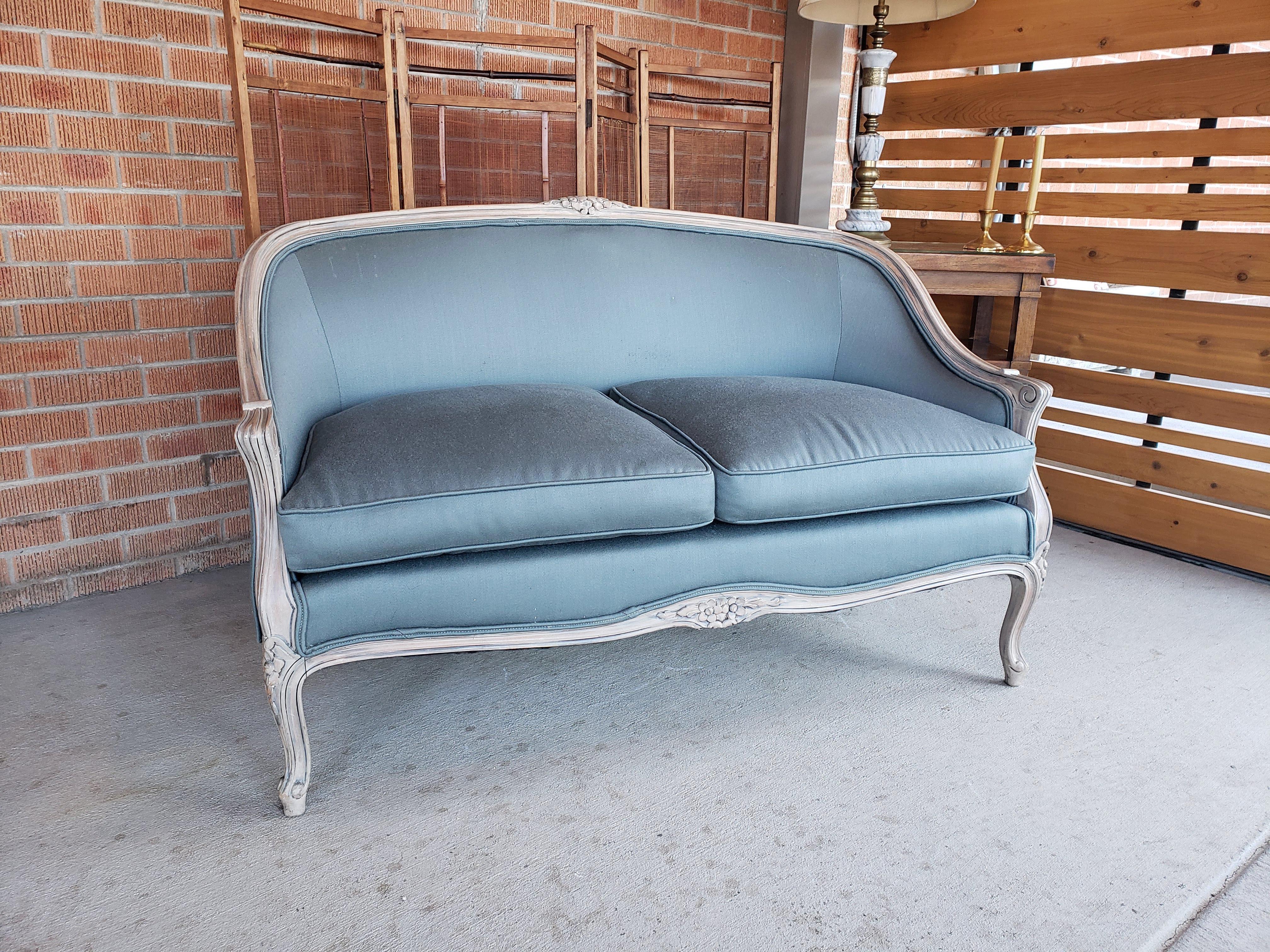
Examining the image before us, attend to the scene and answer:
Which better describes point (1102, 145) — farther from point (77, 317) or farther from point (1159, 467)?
point (77, 317)

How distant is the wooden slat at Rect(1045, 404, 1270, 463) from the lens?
7.64 feet

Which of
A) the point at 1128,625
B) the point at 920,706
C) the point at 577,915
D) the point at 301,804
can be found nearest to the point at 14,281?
→ the point at 301,804

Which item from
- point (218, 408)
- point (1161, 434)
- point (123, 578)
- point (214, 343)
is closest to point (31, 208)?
point (214, 343)

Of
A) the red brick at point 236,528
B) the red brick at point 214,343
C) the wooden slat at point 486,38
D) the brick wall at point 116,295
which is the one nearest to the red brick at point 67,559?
the brick wall at point 116,295

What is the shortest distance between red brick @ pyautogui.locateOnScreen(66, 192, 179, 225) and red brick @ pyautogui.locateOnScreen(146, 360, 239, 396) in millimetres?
320

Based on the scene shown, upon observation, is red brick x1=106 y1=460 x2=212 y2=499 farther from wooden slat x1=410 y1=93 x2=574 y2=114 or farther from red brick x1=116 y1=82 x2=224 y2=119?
wooden slat x1=410 y1=93 x2=574 y2=114

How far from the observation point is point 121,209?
1976mm

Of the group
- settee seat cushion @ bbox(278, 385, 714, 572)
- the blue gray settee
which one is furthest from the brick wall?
settee seat cushion @ bbox(278, 385, 714, 572)

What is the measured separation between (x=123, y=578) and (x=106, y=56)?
112 cm

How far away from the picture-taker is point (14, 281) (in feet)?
6.20

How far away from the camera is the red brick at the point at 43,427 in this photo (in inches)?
76.3

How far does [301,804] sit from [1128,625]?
5.55ft

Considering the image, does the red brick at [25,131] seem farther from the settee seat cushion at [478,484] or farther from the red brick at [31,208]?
the settee seat cushion at [478,484]

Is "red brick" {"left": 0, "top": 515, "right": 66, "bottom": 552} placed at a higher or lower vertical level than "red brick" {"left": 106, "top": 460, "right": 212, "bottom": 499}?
lower
